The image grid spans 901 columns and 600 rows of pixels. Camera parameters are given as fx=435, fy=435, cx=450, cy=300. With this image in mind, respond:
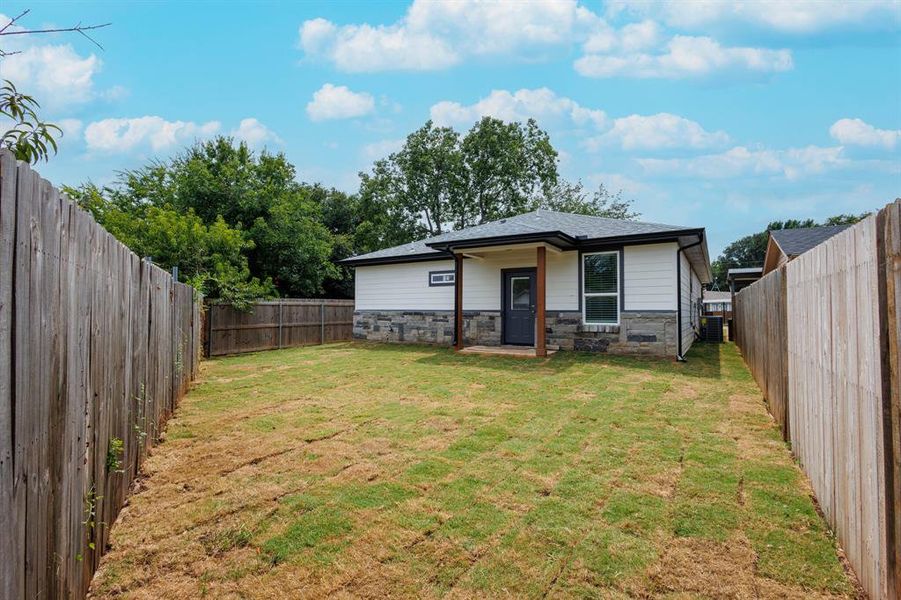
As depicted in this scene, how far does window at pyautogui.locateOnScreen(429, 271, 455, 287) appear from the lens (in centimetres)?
1251

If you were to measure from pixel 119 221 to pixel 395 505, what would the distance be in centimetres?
1326

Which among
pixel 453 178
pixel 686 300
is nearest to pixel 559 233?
pixel 686 300

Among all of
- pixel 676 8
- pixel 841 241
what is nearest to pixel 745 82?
pixel 676 8

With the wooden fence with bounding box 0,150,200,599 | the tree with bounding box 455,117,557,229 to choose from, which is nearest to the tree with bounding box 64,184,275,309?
the wooden fence with bounding box 0,150,200,599

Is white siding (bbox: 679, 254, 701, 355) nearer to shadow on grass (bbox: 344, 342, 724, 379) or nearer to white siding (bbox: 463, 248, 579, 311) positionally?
shadow on grass (bbox: 344, 342, 724, 379)

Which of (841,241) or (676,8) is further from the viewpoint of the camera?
(676,8)

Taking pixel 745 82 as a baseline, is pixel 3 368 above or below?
below

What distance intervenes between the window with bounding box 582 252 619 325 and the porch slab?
4.41ft

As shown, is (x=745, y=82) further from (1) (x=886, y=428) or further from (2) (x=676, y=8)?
(1) (x=886, y=428)

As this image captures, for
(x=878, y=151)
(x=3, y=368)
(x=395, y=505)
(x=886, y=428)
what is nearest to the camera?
(x=3, y=368)

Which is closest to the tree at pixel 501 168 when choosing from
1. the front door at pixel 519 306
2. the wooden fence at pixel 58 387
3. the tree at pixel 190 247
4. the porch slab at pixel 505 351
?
the front door at pixel 519 306

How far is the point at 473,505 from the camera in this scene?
288 cm

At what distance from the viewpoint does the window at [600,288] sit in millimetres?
9953

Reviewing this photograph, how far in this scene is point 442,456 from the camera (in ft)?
12.4
